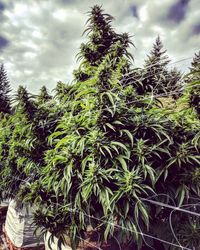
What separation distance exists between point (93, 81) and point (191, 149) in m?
0.96

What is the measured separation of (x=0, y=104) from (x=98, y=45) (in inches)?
493

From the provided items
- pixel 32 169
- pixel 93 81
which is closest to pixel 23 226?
pixel 32 169

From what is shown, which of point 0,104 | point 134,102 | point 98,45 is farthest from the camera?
point 0,104

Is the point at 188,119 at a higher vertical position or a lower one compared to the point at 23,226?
higher

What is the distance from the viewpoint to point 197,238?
5.24ft

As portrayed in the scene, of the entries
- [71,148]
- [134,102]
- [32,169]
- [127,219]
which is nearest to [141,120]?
[134,102]

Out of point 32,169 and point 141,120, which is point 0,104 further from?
point 141,120

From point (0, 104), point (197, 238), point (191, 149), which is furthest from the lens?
point (0, 104)

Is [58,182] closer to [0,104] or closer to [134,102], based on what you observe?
[134,102]

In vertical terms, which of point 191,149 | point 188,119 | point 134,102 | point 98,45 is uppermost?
point 98,45

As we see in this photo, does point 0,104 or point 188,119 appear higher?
point 0,104

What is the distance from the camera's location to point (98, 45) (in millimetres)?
2785

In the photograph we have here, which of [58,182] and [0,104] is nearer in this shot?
[58,182]

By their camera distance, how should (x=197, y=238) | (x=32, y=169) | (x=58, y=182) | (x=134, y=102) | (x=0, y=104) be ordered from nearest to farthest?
(x=197, y=238) → (x=58, y=182) → (x=134, y=102) → (x=32, y=169) → (x=0, y=104)
